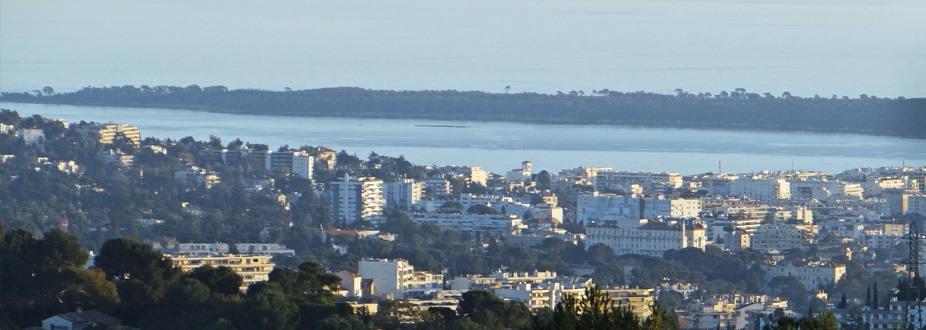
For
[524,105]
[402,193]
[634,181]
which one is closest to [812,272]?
[402,193]

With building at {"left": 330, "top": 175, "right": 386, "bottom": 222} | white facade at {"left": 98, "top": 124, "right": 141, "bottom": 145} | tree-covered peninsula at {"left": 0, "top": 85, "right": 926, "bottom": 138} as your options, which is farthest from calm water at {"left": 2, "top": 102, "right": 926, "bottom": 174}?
building at {"left": 330, "top": 175, "right": 386, "bottom": 222}

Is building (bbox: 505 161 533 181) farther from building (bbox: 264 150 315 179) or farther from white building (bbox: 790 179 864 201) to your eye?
white building (bbox: 790 179 864 201)

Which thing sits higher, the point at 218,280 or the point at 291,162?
the point at 218,280

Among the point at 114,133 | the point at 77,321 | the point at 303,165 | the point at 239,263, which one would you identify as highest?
the point at 114,133

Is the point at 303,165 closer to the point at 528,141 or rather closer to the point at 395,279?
the point at 395,279

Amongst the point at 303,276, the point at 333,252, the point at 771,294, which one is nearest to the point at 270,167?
the point at 333,252

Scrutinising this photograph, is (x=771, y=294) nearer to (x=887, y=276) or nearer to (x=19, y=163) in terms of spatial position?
(x=887, y=276)

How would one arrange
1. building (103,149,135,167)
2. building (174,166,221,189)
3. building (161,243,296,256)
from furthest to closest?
building (103,149,135,167)
building (174,166,221,189)
building (161,243,296,256)

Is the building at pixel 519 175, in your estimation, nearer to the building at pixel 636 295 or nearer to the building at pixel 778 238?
the building at pixel 778 238
